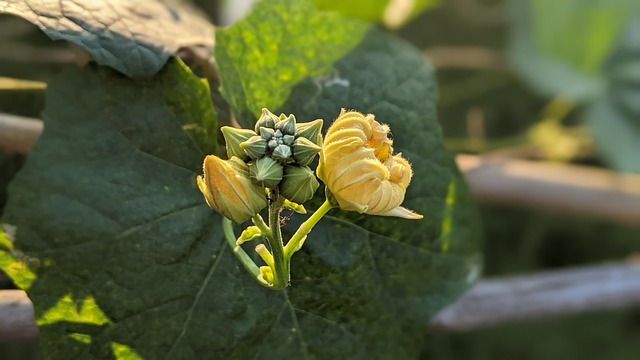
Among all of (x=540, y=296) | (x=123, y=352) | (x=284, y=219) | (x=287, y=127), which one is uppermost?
(x=287, y=127)

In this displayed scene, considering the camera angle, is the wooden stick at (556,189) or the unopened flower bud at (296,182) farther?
the wooden stick at (556,189)

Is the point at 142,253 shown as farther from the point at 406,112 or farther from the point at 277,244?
the point at 406,112

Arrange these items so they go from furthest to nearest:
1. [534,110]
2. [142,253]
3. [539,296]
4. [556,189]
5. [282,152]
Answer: [534,110]
[556,189]
[539,296]
[142,253]
[282,152]

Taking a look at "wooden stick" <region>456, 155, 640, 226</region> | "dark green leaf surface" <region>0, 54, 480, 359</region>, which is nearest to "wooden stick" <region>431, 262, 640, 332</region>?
"wooden stick" <region>456, 155, 640, 226</region>

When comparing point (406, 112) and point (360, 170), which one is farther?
point (406, 112)

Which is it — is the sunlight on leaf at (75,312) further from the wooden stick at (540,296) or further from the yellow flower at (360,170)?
the wooden stick at (540,296)

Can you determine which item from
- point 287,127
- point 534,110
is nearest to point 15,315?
point 287,127

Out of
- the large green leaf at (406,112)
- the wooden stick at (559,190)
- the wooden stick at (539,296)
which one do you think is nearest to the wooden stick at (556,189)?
the wooden stick at (559,190)
